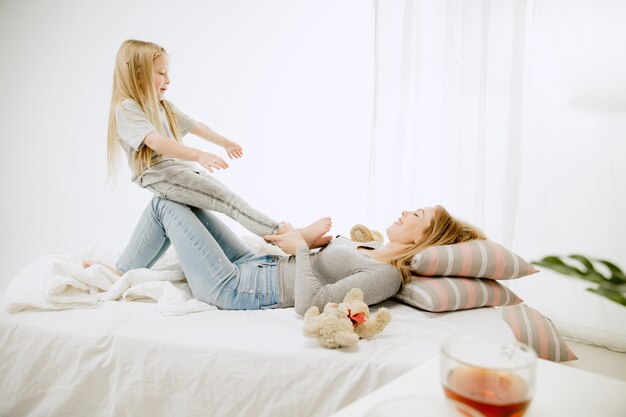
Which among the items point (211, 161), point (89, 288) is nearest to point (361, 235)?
point (211, 161)

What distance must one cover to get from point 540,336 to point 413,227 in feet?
1.77

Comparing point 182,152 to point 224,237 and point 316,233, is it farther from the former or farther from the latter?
point 316,233

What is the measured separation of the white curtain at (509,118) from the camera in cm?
229

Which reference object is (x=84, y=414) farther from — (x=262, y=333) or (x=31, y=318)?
(x=262, y=333)

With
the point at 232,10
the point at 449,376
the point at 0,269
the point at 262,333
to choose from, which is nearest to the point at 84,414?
the point at 262,333

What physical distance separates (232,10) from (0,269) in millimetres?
2362

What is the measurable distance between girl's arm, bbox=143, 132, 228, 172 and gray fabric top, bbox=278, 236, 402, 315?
44 cm

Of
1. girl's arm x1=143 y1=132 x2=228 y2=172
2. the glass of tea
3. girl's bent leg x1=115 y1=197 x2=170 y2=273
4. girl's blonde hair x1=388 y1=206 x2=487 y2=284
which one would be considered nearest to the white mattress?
girl's blonde hair x1=388 y1=206 x2=487 y2=284

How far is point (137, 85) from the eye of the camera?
6.75ft

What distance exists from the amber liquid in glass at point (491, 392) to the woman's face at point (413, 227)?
1229mm

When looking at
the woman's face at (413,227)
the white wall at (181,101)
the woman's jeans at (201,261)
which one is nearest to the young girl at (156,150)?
the woman's jeans at (201,261)

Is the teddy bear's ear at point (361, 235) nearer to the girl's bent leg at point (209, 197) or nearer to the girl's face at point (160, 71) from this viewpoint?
the girl's bent leg at point (209, 197)

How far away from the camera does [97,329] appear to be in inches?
57.1

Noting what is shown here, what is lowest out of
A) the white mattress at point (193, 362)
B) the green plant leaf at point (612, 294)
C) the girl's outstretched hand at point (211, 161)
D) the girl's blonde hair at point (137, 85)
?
the white mattress at point (193, 362)
